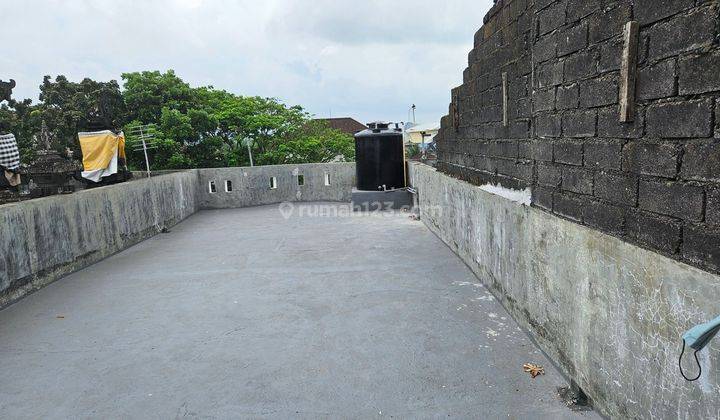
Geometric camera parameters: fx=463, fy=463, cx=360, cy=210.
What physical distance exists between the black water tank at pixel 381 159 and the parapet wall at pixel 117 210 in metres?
1.58

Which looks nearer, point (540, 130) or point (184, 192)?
point (540, 130)

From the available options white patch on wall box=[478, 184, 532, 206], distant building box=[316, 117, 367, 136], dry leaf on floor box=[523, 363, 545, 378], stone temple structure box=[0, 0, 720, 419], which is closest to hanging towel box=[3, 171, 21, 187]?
stone temple structure box=[0, 0, 720, 419]

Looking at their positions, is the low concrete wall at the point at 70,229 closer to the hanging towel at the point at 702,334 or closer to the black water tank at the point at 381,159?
the black water tank at the point at 381,159

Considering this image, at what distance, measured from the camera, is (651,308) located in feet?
7.57

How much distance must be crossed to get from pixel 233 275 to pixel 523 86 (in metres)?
4.39

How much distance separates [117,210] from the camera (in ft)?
26.7

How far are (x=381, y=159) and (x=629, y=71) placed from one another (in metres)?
9.78

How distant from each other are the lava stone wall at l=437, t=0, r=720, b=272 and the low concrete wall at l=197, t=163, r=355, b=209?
10.3 meters

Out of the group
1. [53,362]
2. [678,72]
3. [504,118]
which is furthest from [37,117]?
[678,72]

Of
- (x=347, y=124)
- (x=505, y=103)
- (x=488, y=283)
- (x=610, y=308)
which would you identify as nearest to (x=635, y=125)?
(x=610, y=308)

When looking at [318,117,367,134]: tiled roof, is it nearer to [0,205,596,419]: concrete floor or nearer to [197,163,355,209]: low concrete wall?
[197,163,355,209]: low concrete wall

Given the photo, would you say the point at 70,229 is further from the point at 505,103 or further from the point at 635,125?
the point at 635,125

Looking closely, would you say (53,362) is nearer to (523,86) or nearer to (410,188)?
(523,86)

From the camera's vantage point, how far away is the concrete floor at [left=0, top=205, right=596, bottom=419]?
3162mm
